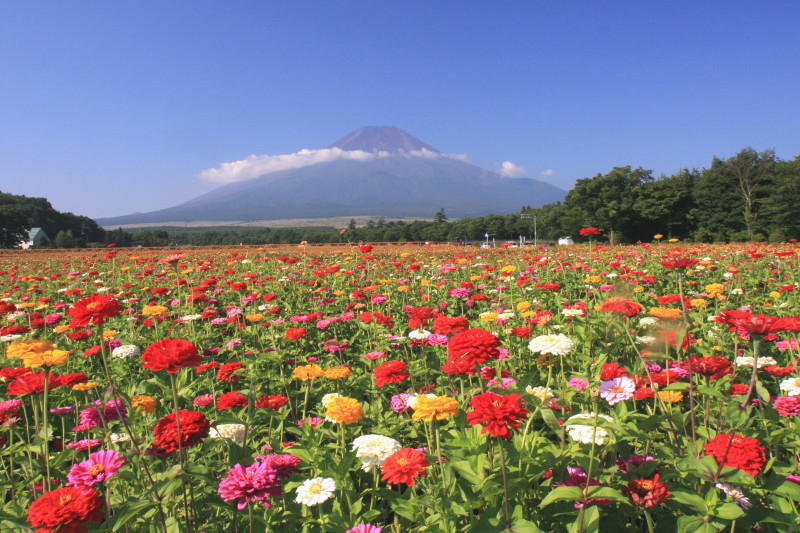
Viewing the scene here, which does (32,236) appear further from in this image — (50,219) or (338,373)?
(338,373)

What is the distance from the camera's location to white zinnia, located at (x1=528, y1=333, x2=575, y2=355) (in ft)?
6.72

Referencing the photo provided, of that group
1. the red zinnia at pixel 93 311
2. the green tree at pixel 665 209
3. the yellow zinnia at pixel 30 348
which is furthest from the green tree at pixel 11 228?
the green tree at pixel 665 209

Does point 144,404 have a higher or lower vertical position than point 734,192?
lower

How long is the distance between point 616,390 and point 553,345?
34 cm

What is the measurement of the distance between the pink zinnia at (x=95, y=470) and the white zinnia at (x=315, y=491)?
645 millimetres

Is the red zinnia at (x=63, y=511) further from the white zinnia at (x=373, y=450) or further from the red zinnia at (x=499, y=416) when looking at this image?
the red zinnia at (x=499, y=416)

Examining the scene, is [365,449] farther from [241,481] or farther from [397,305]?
[397,305]

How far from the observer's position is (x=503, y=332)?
3.79 meters

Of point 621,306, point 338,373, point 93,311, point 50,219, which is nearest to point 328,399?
point 338,373

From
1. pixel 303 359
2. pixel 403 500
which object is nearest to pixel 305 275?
pixel 303 359

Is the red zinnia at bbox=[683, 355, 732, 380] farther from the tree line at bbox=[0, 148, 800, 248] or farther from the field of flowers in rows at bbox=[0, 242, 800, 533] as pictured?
the tree line at bbox=[0, 148, 800, 248]

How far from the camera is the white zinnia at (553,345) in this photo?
2049 millimetres

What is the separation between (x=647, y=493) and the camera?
1.48 m

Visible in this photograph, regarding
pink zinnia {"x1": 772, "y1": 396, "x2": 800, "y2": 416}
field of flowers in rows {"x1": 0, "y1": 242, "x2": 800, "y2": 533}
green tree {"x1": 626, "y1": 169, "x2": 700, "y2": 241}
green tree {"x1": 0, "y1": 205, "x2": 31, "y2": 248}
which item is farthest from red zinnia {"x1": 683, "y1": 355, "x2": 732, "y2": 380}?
green tree {"x1": 0, "y1": 205, "x2": 31, "y2": 248}
